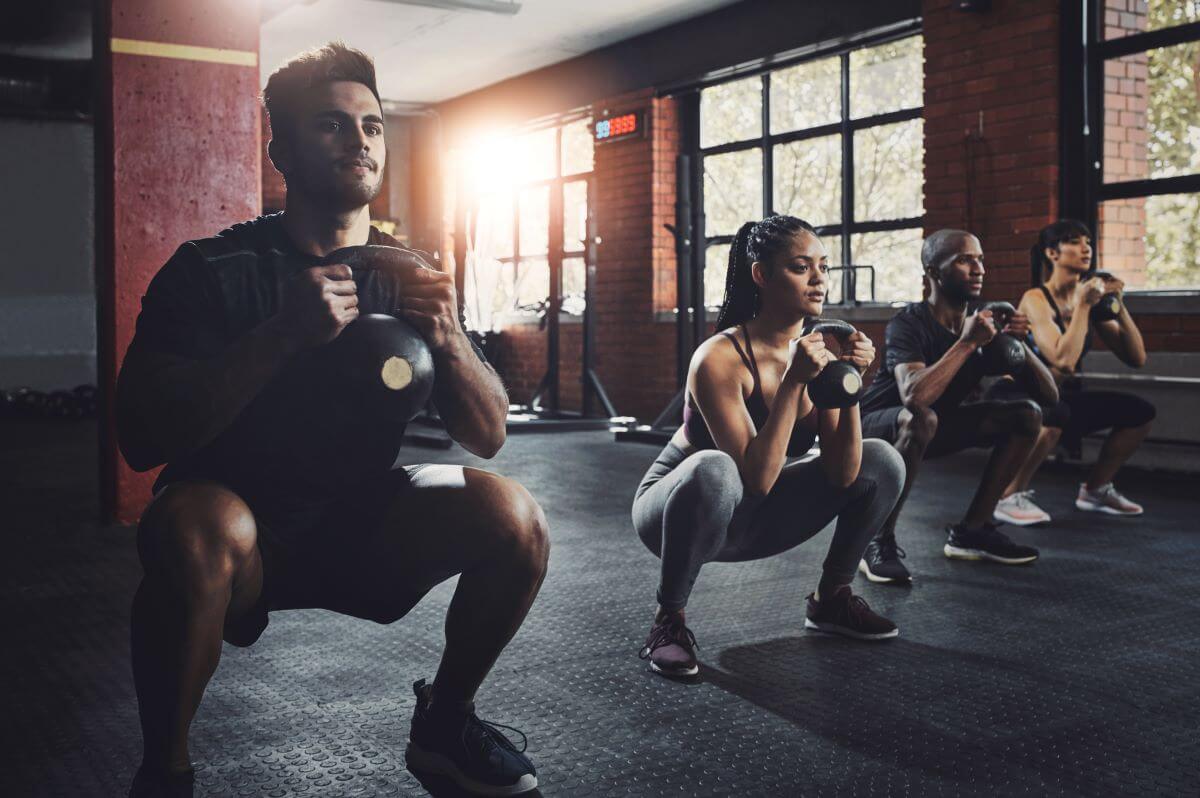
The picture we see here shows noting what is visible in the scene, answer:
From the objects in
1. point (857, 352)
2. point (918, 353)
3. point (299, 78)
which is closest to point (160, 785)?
point (299, 78)

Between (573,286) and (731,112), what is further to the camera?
(573,286)

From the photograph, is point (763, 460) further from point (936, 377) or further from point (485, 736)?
point (936, 377)

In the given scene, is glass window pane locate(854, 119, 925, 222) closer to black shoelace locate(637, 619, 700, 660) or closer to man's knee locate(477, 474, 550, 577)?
black shoelace locate(637, 619, 700, 660)

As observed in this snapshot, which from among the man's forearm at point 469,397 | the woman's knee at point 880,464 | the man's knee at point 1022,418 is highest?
the man's forearm at point 469,397

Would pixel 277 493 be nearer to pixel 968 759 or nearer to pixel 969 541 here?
pixel 968 759

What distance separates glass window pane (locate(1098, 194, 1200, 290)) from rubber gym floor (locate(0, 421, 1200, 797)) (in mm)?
1971

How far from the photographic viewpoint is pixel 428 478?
167 cm

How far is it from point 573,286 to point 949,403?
5.87 metres

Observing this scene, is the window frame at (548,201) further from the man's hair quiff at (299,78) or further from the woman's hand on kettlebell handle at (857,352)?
the man's hair quiff at (299,78)

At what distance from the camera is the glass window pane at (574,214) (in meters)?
8.99

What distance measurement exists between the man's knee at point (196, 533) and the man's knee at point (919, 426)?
2208 mm

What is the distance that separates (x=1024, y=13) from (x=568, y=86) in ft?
13.6

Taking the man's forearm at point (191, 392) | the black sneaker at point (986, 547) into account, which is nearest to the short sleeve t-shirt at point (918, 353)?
A: the black sneaker at point (986, 547)

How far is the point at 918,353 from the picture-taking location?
3.34m
